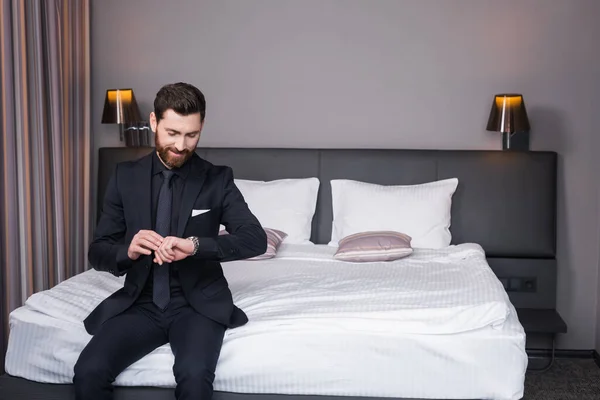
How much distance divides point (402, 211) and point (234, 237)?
1.66m

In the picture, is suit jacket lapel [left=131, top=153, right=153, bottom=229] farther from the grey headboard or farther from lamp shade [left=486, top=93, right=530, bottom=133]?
lamp shade [left=486, top=93, right=530, bottom=133]

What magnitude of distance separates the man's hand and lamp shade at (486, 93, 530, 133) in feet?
7.32

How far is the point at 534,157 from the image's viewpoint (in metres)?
4.18

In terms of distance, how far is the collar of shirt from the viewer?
2.74m

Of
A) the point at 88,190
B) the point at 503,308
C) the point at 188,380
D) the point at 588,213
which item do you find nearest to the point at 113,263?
the point at 188,380

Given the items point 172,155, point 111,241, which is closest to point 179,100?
point 172,155

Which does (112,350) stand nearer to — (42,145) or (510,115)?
(42,145)

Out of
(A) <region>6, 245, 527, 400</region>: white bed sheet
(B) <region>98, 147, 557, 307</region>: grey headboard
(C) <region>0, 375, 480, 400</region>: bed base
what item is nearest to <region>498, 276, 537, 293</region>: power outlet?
(B) <region>98, 147, 557, 307</region>: grey headboard

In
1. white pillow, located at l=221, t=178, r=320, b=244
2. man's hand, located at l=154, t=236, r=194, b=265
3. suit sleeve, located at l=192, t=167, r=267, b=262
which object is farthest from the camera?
white pillow, located at l=221, t=178, r=320, b=244

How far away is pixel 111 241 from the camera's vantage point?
268cm

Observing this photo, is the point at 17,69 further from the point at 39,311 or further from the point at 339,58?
the point at 339,58

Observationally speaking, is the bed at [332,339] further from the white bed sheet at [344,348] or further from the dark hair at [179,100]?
the dark hair at [179,100]

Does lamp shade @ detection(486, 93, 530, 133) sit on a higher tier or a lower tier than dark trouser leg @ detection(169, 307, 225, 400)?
higher

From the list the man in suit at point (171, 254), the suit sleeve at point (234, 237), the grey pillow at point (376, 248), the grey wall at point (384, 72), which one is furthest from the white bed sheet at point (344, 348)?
the grey wall at point (384, 72)
